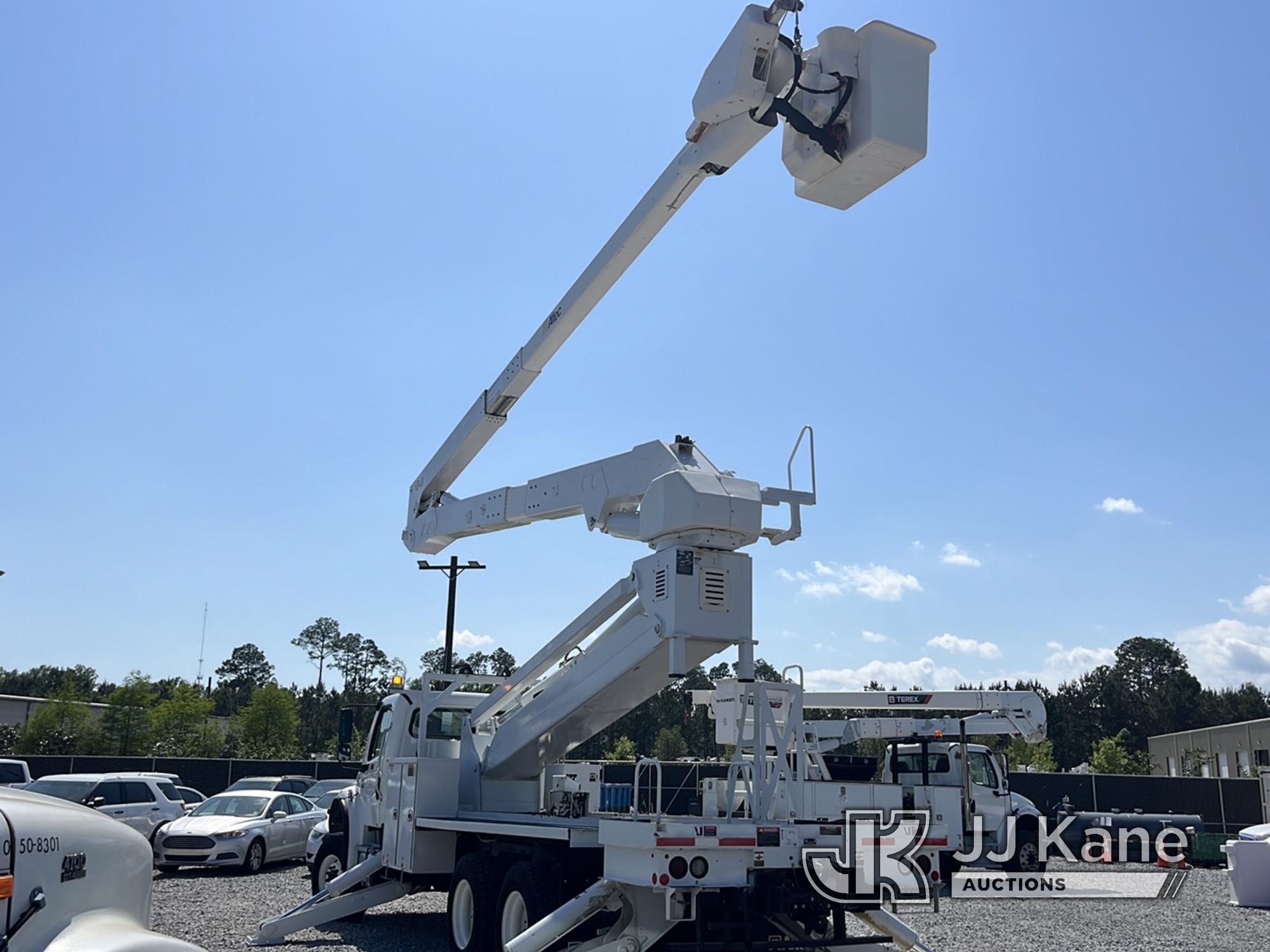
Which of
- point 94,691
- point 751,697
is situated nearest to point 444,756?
point 751,697

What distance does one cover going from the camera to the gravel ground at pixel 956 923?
11594 millimetres

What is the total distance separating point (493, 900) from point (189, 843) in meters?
9.87

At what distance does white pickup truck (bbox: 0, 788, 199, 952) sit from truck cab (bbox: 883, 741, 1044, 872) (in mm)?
18765

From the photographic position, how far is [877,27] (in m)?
7.55

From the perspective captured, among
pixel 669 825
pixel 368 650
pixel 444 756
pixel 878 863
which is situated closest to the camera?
pixel 669 825

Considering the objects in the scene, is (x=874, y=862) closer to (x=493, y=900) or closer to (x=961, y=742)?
(x=493, y=900)

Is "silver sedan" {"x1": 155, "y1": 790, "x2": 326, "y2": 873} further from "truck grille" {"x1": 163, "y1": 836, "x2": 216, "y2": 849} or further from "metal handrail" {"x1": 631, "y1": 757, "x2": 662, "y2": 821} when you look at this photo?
"metal handrail" {"x1": 631, "y1": 757, "x2": 662, "y2": 821}

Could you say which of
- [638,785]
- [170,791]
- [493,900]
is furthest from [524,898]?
[170,791]

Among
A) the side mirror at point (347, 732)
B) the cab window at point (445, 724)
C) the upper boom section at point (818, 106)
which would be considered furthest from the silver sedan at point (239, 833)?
the upper boom section at point (818, 106)

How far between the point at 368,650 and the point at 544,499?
95510 mm

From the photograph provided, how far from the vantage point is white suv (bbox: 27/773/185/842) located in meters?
18.8

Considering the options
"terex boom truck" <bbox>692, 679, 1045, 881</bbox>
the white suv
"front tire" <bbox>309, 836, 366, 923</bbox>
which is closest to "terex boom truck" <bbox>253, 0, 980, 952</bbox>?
"front tire" <bbox>309, 836, 366, 923</bbox>

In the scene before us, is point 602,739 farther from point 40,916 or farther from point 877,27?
point 40,916

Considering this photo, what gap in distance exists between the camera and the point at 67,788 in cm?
1883
